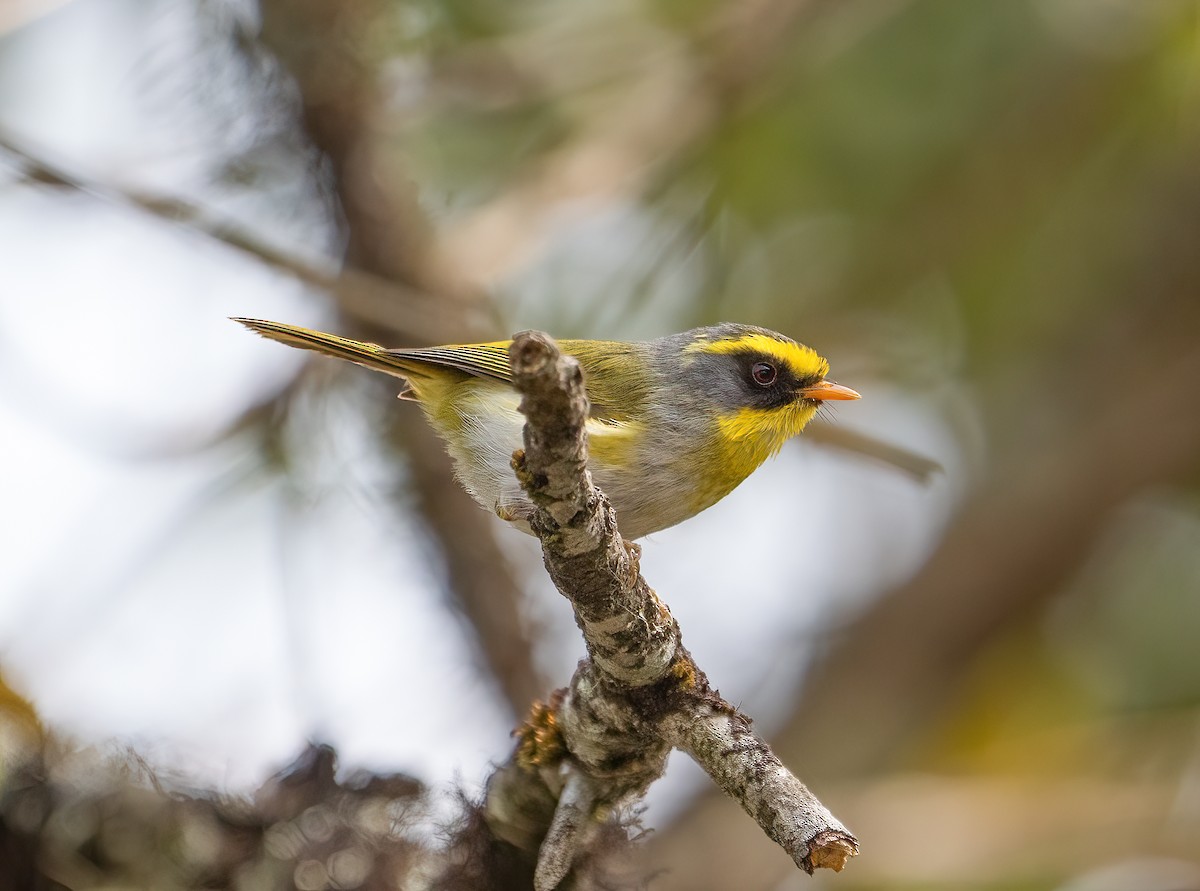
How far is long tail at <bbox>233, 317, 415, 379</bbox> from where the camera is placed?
4.02 m

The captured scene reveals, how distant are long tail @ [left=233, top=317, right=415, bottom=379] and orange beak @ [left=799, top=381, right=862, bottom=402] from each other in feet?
4.83

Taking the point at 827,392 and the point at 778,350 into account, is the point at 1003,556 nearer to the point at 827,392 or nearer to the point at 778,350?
the point at 827,392

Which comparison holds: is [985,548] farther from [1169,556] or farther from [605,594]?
[605,594]

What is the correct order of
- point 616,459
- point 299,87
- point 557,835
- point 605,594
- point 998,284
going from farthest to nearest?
point 998,284, point 299,87, point 616,459, point 557,835, point 605,594

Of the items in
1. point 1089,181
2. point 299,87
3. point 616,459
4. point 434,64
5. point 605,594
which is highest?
point 1089,181

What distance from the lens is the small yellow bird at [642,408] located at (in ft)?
12.8

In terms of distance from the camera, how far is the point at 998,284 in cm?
840

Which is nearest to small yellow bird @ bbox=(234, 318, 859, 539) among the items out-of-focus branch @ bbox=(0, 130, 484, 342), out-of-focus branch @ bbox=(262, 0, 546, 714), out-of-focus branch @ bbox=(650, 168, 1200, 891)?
out-of-focus branch @ bbox=(0, 130, 484, 342)

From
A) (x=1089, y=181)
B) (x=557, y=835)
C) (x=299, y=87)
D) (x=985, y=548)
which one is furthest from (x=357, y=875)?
(x=1089, y=181)

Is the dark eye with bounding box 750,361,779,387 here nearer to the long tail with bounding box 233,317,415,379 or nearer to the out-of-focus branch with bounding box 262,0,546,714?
the long tail with bounding box 233,317,415,379

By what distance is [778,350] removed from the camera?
4.40 m

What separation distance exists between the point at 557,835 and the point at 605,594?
2.45ft

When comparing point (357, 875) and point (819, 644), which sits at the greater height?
point (819, 644)

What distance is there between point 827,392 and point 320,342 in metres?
1.84
